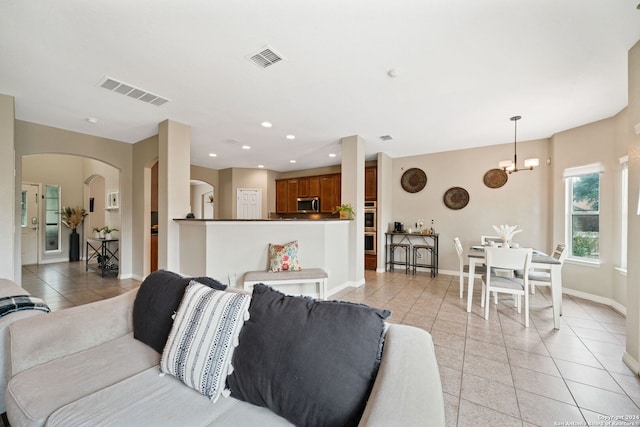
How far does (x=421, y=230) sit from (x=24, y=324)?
5.95 meters

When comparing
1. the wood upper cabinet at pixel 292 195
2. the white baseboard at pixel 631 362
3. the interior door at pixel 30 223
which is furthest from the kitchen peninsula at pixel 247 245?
the interior door at pixel 30 223

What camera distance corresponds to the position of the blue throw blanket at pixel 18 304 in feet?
5.18

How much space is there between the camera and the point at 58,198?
23.1 feet

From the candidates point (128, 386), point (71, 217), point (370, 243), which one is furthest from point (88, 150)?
point (370, 243)

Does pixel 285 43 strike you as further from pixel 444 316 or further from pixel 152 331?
pixel 444 316

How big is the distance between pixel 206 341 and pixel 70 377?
72 cm

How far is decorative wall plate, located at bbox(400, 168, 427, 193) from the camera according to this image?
5.91m

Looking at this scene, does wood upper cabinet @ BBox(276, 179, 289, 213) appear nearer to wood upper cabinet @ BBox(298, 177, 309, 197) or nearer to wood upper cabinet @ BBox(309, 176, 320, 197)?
wood upper cabinet @ BBox(298, 177, 309, 197)

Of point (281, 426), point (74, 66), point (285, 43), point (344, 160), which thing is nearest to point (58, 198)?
point (74, 66)

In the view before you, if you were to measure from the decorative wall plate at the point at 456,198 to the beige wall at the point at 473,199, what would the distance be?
0.07m

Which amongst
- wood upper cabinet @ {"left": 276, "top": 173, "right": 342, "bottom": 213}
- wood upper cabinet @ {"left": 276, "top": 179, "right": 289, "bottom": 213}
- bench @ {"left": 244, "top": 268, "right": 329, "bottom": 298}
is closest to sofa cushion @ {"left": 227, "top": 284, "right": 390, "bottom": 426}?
bench @ {"left": 244, "top": 268, "right": 329, "bottom": 298}

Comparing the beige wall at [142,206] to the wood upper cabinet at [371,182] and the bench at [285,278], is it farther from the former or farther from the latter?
the wood upper cabinet at [371,182]

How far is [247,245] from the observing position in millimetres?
3756

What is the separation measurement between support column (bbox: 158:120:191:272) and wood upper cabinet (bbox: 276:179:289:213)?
397 cm
